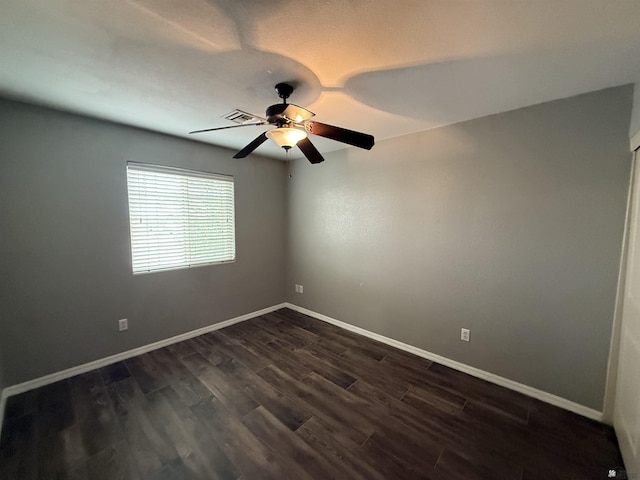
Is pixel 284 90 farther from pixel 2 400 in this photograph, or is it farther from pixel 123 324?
pixel 2 400

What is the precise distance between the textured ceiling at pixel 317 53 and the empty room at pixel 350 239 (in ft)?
0.05

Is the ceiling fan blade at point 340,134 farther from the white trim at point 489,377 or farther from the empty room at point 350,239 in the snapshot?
the white trim at point 489,377

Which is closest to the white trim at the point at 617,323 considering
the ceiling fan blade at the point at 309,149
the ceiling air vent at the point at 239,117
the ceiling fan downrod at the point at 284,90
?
the ceiling fan blade at the point at 309,149

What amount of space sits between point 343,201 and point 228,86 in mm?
1937

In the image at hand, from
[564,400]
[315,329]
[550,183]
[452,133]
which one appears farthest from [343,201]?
[564,400]

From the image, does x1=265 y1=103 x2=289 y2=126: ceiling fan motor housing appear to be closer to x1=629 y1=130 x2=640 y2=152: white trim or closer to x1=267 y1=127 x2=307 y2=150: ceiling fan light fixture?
x1=267 y1=127 x2=307 y2=150: ceiling fan light fixture

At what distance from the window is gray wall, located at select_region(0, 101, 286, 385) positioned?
0.10m

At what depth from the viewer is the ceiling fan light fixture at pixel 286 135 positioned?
1.55 m

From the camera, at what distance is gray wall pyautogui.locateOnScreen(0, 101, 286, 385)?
2.02 meters

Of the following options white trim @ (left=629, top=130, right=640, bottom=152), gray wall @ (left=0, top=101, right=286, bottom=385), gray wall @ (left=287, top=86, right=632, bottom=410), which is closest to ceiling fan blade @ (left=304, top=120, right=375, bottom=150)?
gray wall @ (left=287, top=86, right=632, bottom=410)

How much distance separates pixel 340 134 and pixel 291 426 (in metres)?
2.04

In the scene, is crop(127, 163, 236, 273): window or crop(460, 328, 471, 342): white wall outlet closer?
crop(460, 328, 471, 342): white wall outlet

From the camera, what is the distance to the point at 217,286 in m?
3.34

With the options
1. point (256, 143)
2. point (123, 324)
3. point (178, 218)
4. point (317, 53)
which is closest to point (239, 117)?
point (256, 143)
